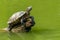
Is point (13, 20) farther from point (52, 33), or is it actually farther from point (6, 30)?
point (52, 33)

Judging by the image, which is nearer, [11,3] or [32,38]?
[32,38]

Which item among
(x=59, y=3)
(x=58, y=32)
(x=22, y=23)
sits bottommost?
(x=58, y=32)

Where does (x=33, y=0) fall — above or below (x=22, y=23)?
above

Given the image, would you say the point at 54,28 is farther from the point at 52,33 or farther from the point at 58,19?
the point at 58,19

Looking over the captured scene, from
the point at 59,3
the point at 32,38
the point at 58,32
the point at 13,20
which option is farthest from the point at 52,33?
the point at 59,3

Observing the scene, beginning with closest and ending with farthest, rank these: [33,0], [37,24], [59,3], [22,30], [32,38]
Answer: [32,38], [22,30], [37,24], [59,3], [33,0]

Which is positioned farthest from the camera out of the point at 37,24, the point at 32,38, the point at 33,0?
the point at 33,0
